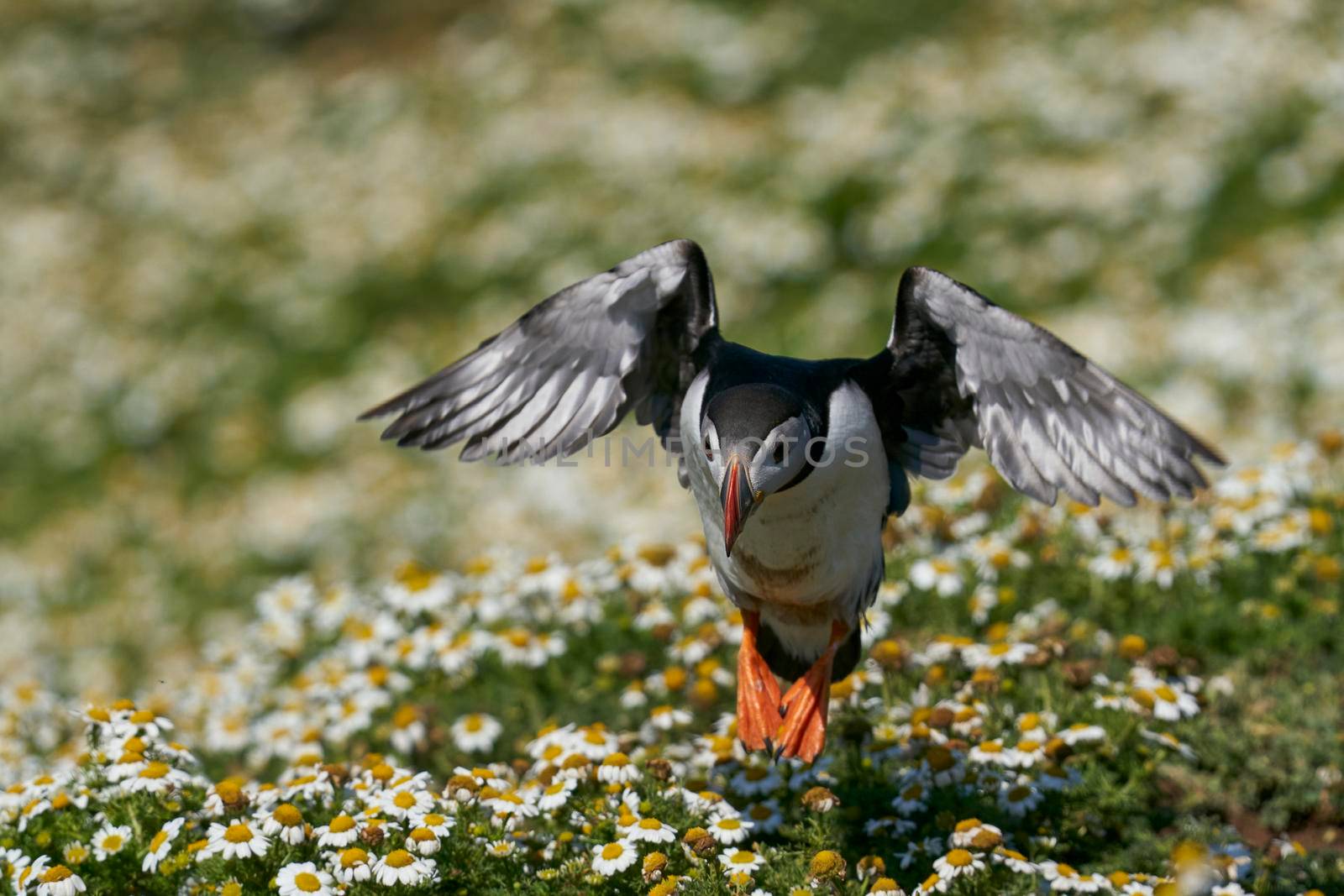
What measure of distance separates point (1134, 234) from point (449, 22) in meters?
11.7

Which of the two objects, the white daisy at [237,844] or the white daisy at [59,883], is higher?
the white daisy at [237,844]

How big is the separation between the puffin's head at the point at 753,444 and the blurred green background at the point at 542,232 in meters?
5.51

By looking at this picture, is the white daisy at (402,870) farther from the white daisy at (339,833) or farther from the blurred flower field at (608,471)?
the white daisy at (339,833)

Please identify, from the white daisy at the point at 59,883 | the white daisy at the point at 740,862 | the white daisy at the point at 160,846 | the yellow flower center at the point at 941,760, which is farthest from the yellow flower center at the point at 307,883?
the yellow flower center at the point at 941,760

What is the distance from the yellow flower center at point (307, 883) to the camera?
3.98 metres

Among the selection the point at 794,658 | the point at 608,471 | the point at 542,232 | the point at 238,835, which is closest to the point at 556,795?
the point at 238,835

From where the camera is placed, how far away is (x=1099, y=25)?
1532cm

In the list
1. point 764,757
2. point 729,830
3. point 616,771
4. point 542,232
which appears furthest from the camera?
point 542,232

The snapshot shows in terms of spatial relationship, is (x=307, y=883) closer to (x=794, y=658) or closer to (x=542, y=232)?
(x=794, y=658)

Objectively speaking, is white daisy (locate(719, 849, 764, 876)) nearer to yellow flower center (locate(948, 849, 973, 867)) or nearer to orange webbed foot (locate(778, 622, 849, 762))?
orange webbed foot (locate(778, 622, 849, 762))

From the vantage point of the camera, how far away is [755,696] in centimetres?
507

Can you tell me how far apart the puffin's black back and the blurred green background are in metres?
4.36

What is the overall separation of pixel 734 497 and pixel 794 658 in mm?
1488

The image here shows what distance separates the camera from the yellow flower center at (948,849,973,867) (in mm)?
4234
